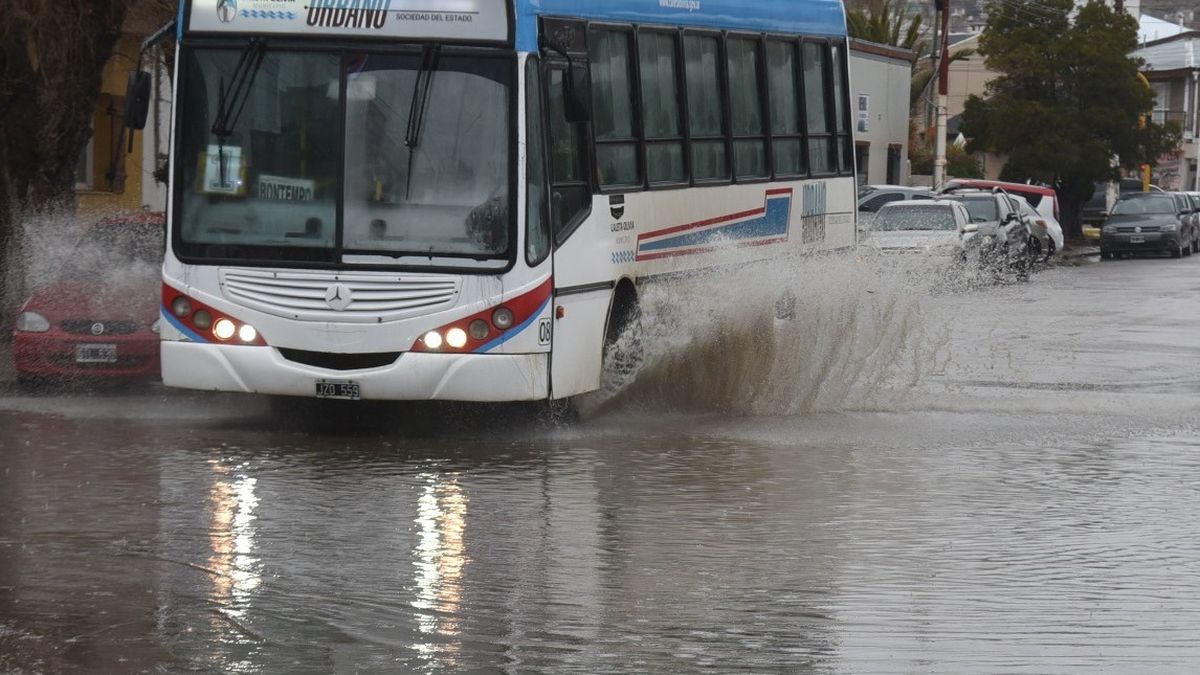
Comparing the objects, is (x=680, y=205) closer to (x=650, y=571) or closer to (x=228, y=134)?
(x=228, y=134)

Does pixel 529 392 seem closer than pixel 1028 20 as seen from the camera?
Yes

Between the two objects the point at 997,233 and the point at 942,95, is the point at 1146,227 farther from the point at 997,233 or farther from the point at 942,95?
the point at 997,233

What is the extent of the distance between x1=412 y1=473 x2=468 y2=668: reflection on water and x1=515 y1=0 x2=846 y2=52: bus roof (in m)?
3.13

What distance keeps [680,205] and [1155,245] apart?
122ft

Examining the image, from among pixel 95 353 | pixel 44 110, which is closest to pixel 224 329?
pixel 95 353

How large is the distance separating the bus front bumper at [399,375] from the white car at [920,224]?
1949 cm

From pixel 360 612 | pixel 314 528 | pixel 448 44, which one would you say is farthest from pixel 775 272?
pixel 360 612

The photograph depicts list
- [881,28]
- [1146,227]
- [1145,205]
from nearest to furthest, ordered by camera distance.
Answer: [1146,227]
[1145,205]
[881,28]

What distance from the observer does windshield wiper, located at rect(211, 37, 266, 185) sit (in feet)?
42.0

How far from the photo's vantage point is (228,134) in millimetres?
12812

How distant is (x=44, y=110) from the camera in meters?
19.1

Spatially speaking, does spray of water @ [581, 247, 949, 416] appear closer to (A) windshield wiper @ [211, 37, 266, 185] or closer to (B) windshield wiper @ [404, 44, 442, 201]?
(B) windshield wiper @ [404, 44, 442, 201]

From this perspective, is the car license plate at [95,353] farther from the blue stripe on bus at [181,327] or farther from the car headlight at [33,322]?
the blue stripe on bus at [181,327]

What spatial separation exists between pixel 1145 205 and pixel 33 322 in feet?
132
